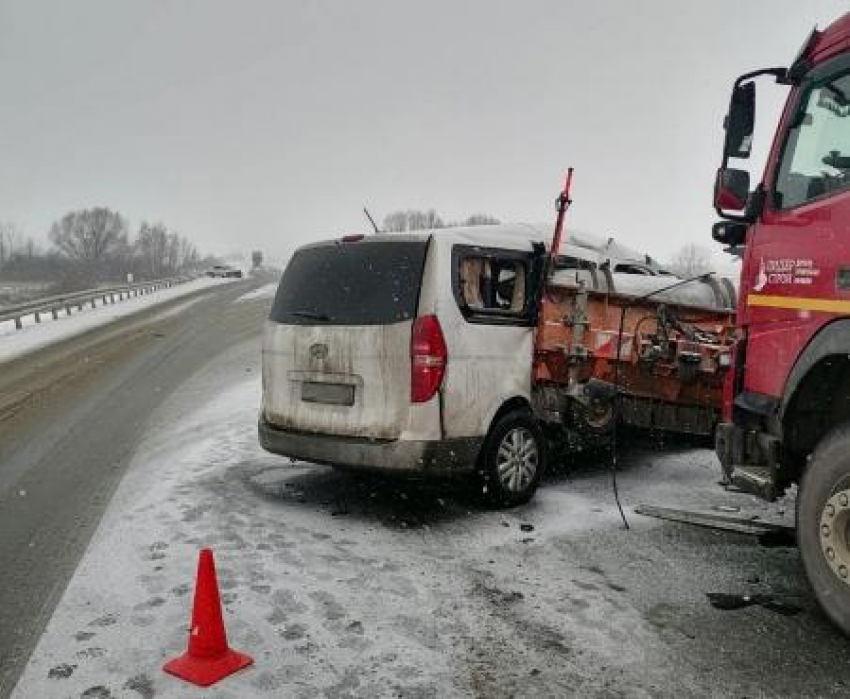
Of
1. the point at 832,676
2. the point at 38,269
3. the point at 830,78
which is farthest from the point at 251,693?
the point at 38,269

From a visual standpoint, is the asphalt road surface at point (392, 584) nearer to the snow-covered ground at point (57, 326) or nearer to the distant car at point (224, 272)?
the snow-covered ground at point (57, 326)

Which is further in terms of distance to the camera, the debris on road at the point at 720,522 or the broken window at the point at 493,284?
the broken window at the point at 493,284

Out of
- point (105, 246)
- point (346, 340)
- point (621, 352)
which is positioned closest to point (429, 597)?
point (346, 340)

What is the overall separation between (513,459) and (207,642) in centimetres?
321

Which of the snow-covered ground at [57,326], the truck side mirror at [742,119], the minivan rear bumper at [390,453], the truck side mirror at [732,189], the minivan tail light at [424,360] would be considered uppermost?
the truck side mirror at [742,119]

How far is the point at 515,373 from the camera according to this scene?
21.2 ft

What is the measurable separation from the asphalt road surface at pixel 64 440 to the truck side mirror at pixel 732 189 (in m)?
4.45

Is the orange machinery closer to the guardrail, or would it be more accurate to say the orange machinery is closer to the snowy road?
the snowy road

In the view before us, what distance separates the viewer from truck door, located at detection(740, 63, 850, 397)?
166 inches

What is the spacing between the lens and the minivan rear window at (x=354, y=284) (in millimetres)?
5922

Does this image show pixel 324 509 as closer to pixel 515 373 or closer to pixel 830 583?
pixel 515 373

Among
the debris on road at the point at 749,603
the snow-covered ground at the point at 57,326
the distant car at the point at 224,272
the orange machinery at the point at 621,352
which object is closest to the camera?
the debris on road at the point at 749,603

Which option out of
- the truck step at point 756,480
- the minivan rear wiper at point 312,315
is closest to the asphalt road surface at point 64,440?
the minivan rear wiper at point 312,315

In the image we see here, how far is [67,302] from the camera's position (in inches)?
1112
